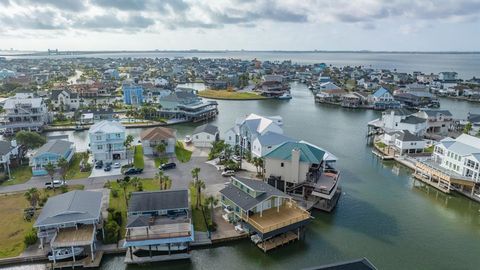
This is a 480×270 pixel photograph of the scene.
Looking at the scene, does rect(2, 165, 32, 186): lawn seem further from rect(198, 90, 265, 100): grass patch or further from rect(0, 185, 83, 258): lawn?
rect(198, 90, 265, 100): grass patch

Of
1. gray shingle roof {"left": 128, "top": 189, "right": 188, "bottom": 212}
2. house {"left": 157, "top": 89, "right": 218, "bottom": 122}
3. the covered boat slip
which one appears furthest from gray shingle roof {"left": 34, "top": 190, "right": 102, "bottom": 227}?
house {"left": 157, "top": 89, "right": 218, "bottom": 122}

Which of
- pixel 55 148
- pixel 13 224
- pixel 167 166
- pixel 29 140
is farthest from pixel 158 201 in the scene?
pixel 29 140

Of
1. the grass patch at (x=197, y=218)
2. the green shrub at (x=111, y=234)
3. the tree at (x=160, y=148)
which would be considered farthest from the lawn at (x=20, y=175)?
the grass patch at (x=197, y=218)

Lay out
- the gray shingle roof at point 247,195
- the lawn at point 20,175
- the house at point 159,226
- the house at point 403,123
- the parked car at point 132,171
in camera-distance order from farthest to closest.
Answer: the house at point 403,123 → the parked car at point 132,171 → the lawn at point 20,175 → the gray shingle roof at point 247,195 → the house at point 159,226

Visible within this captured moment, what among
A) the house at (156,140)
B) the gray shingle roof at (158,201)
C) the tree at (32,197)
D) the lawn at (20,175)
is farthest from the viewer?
the house at (156,140)

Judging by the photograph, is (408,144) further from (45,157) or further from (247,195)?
(45,157)

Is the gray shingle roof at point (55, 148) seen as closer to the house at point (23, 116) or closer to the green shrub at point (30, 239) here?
the green shrub at point (30, 239)
